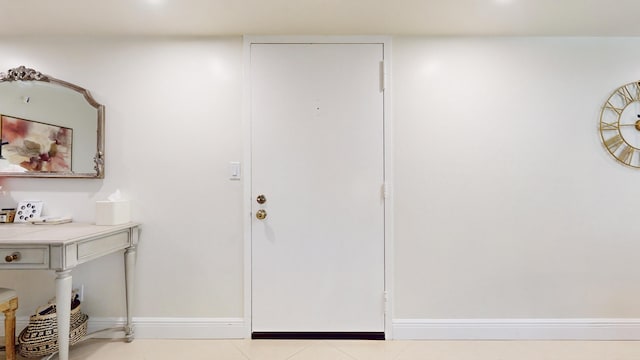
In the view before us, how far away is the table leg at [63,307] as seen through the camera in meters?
1.45

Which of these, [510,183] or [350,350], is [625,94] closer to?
[510,183]

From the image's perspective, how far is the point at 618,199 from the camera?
2.01m

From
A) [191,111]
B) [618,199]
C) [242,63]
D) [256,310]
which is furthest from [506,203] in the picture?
[191,111]

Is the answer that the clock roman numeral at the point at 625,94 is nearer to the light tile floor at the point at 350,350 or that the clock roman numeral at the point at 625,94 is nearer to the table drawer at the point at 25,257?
the light tile floor at the point at 350,350

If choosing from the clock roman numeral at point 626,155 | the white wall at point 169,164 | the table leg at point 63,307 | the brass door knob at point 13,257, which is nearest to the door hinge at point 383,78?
the white wall at point 169,164

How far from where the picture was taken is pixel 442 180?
6.63ft

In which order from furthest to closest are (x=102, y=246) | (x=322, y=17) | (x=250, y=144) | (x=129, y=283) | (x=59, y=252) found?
(x=250, y=144)
(x=129, y=283)
(x=322, y=17)
(x=102, y=246)
(x=59, y=252)

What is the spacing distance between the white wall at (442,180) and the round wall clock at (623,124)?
2.1 inches

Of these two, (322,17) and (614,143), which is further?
(614,143)

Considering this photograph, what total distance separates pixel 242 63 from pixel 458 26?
137 cm

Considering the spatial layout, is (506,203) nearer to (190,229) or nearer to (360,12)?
(360,12)

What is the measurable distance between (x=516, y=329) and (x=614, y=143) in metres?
1.35

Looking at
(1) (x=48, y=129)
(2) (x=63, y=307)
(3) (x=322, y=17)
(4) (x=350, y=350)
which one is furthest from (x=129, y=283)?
(3) (x=322, y=17)

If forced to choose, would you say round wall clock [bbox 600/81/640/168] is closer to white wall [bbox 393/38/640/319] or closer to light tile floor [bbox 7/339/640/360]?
white wall [bbox 393/38/640/319]
